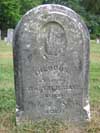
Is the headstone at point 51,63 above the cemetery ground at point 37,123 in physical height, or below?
above

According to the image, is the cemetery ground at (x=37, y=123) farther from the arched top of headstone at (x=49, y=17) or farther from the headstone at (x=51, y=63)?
the arched top of headstone at (x=49, y=17)

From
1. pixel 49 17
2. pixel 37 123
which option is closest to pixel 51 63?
pixel 49 17

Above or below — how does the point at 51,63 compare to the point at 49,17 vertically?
below

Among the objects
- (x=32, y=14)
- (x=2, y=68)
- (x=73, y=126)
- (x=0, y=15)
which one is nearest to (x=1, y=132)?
(x=73, y=126)

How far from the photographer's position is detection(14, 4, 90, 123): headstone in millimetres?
7414

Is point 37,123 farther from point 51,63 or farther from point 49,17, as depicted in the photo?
point 49,17

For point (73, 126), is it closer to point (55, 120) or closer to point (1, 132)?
point (55, 120)

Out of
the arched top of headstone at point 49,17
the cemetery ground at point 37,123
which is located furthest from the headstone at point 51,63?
the cemetery ground at point 37,123

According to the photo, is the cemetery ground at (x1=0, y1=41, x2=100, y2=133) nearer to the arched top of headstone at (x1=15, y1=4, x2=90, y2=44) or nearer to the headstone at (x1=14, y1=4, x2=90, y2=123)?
the headstone at (x1=14, y1=4, x2=90, y2=123)

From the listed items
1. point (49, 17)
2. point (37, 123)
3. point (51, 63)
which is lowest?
point (37, 123)

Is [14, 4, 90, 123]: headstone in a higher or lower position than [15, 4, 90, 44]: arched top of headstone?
lower

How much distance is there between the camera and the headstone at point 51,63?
7414 millimetres

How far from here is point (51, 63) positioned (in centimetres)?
747

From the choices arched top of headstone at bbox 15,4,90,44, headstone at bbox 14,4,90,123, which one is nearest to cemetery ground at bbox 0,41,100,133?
headstone at bbox 14,4,90,123
